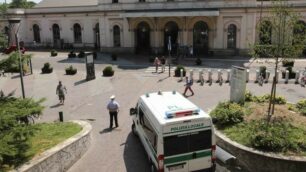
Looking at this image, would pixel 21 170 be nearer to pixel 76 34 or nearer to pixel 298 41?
pixel 298 41

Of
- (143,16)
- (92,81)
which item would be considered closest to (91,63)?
(92,81)

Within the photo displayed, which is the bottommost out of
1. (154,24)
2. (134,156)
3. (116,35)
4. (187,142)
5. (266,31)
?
(134,156)

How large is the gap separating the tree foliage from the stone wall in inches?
277

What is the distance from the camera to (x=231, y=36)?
128 feet

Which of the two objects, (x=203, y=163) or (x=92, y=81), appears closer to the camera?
(x=203, y=163)

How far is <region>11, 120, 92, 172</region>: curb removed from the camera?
990 cm

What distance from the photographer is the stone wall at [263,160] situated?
10.4m

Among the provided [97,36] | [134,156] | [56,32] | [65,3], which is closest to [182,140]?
[134,156]

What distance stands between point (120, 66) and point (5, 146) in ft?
84.1

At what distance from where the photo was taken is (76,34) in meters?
49.9

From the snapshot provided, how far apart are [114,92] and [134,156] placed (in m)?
11.5

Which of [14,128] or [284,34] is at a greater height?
[284,34]

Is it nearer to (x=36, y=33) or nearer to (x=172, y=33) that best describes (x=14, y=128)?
(x=172, y=33)

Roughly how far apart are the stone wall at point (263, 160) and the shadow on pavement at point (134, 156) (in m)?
3.27
